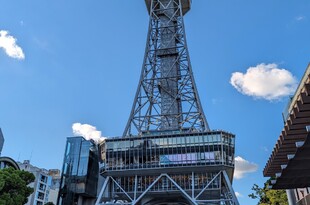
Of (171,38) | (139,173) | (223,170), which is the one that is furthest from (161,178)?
(171,38)

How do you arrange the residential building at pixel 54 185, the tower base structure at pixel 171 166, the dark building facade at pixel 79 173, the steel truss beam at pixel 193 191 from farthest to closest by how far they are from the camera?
the residential building at pixel 54 185
the dark building facade at pixel 79 173
the tower base structure at pixel 171 166
the steel truss beam at pixel 193 191

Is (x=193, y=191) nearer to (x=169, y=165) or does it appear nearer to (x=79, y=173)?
(x=169, y=165)

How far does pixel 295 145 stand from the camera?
8.55m

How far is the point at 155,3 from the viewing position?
238 ft

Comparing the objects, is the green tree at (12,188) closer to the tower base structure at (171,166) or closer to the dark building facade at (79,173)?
the tower base structure at (171,166)

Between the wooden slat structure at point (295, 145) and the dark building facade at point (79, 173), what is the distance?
4291 cm

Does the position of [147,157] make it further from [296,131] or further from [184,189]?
[296,131]

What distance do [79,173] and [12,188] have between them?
83.2 ft

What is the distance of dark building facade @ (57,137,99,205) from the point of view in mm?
48938

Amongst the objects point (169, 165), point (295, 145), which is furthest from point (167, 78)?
point (295, 145)

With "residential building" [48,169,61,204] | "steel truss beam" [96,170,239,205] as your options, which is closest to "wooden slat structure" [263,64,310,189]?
"steel truss beam" [96,170,239,205]

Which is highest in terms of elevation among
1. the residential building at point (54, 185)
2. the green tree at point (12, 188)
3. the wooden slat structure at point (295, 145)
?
the residential building at point (54, 185)

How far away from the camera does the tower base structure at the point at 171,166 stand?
42406 millimetres

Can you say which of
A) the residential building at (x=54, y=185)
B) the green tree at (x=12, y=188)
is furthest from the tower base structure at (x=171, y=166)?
the residential building at (x=54, y=185)
